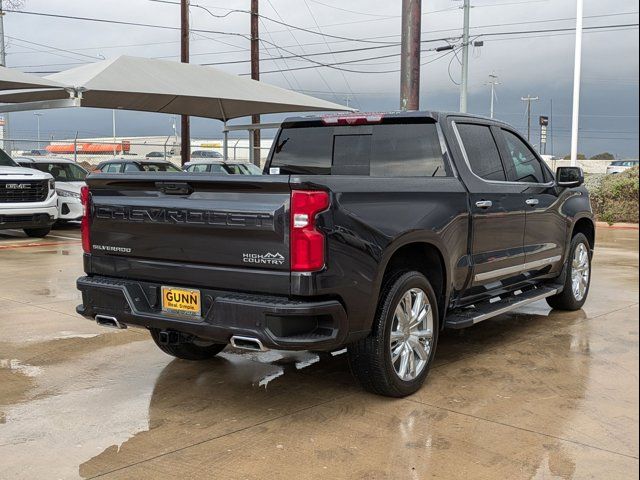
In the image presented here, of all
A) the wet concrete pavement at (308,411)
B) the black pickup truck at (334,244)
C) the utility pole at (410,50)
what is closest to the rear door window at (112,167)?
the utility pole at (410,50)

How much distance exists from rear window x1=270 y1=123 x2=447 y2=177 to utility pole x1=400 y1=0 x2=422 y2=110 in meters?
5.90

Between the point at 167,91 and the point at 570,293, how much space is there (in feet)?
43.7

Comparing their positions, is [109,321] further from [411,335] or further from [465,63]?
[465,63]

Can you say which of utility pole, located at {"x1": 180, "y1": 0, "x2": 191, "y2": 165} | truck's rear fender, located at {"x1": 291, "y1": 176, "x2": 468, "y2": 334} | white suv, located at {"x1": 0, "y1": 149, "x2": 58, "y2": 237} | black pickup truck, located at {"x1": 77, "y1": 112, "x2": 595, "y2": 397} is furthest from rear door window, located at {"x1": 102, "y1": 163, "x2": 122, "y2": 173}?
truck's rear fender, located at {"x1": 291, "y1": 176, "x2": 468, "y2": 334}

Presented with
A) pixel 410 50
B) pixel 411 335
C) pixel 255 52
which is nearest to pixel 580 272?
pixel 411 335

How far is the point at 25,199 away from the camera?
1431cm

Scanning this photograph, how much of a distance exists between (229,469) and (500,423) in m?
1.67

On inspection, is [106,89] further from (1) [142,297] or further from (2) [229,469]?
(2) [229,469]

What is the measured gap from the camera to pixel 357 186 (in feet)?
14.2

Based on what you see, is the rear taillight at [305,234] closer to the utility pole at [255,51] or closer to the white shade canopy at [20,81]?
the white shade canopy at [20,81]

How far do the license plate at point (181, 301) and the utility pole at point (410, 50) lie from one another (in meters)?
8.00

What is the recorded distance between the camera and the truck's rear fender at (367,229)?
13.5 ft

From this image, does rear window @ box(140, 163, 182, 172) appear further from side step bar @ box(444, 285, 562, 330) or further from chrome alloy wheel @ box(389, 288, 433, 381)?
chrome alloy wheel @ box(389, 288, 433, 381)

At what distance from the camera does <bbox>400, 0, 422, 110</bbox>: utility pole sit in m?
11.4
